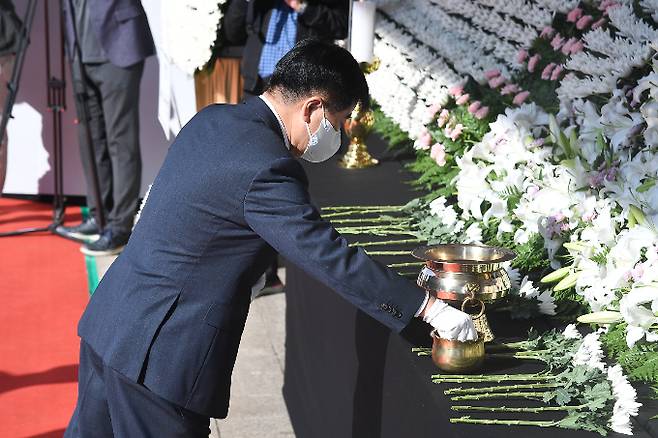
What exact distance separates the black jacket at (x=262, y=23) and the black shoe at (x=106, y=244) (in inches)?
54.5

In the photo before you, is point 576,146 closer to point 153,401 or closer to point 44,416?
point 153,401

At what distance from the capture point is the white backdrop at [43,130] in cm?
634

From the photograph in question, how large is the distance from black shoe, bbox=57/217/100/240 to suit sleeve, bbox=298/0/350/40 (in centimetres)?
196

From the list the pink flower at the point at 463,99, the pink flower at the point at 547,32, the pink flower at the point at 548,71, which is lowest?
the pink flower at the point at 463,99

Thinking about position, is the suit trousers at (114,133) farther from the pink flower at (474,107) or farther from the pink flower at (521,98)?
the pink flower at (521,98)

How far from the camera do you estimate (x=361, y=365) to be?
2.62 meters

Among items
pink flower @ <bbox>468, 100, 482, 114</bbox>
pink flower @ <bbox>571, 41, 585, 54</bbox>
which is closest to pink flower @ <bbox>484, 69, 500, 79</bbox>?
pink flower @ <bbox>468, 100, 482, 114</bbox>

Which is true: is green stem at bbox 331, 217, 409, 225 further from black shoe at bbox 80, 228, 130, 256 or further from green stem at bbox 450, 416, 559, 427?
black shoe at bbox 80, 228, 130, 256

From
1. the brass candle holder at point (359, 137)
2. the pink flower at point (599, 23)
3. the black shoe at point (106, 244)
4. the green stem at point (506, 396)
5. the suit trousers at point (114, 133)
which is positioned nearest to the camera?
the green stem at point (506, 396)

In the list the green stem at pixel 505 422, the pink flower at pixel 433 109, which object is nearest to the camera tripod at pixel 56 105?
the pink flower at pixel 433 109

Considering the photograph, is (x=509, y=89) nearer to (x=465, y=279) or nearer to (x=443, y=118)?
(x=443, y=118)

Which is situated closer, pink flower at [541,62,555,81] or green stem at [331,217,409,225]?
pink flower at [541,62,555,81]

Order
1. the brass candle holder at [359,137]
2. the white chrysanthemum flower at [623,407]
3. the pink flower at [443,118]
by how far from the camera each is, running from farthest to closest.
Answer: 1. the brass candle holder at [359,137]
2. the pink flower at [443,118]
3. the white chrysanthemum flower at [623,407]

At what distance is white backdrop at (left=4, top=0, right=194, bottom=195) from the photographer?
6.34 metres
